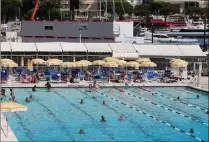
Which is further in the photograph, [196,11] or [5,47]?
[196,11]

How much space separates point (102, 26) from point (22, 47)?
9689 mm

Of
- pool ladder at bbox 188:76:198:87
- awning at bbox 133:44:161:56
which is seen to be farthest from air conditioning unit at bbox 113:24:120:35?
pool ladder at bbox 188:76:198:87

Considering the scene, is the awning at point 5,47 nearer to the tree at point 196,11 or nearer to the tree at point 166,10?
the tree at point 166,10

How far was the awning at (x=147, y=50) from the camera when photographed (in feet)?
118

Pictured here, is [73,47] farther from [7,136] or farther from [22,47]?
[7,136]

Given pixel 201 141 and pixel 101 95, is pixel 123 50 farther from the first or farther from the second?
pixel 201 141

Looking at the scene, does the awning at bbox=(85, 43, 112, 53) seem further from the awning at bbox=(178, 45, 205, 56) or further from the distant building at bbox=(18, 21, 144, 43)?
the distant building at bbox=(18, 21, 144, 43)

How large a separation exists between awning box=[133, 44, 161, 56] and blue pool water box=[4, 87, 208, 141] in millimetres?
7471

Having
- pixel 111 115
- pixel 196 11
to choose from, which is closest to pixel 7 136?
pixel 111 115

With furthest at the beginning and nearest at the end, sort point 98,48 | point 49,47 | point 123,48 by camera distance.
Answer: point 123,48 → point 98,48 → point 49,47

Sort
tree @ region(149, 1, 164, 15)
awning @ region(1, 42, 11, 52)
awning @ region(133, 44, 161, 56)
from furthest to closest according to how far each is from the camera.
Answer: tree @ region(149, 1, 164, 15), awning @ region(133, 44, 161, 56), awning @ region(1, 42, 11, 52)

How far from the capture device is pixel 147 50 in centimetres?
3631

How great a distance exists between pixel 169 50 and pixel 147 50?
1503mm

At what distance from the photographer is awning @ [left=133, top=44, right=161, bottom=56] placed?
35875mm
